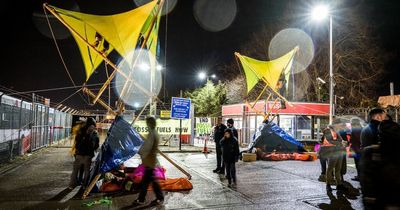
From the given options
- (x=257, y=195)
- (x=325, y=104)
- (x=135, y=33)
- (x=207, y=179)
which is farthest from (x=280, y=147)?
(x=325, y=104)

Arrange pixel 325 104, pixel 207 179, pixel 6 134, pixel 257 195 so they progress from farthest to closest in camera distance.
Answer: pixel 325 104
pixel 6 134
pixel 207 179
pixel 257 195

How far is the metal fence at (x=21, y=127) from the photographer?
11.2 m

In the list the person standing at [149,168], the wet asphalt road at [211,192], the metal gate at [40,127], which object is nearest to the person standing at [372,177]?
the wet asphalt road at [211,192]

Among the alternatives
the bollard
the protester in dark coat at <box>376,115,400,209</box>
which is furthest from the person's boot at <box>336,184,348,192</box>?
the bollard

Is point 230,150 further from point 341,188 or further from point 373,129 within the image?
point 373,129

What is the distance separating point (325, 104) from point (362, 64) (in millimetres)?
8513

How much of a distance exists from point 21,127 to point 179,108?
25.8ft

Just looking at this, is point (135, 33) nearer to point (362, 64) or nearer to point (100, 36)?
point (100, 36)

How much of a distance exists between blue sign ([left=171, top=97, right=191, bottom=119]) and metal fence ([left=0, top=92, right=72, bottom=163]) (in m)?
6.82

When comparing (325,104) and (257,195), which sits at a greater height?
(325,104)

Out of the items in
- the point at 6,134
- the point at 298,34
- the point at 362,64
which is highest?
the point at 298,34

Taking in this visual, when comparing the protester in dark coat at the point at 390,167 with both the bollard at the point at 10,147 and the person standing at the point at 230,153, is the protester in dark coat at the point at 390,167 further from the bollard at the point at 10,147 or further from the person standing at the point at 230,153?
the bollard at the point at 10,147

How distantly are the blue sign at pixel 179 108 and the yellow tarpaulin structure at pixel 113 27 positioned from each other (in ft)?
30.6

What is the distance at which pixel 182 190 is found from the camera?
25.7 feet
